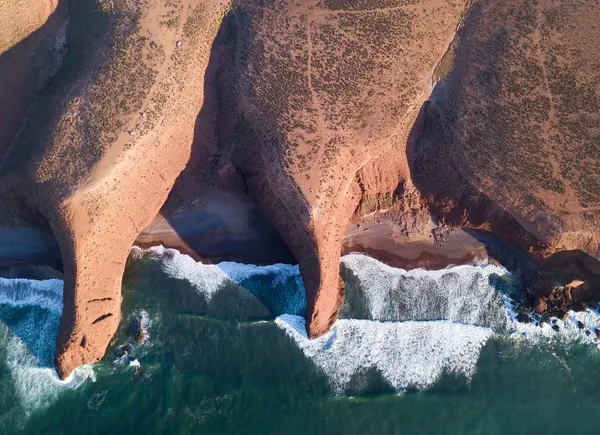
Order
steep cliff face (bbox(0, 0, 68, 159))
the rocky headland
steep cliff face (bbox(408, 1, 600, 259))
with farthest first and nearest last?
steep cliff face (bbox(0, 0, 68, 159)) → steep cliff face (bbox(408, 1, 600, 259)) → the rocky headland

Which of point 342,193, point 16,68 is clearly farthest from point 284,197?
point 16,68

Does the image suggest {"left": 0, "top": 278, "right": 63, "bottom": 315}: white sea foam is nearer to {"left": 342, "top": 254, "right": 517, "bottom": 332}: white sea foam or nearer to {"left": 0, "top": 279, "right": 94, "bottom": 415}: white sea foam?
{"left": 0, "top": 279, "right": 94, "bottom": 415}: white sea foam

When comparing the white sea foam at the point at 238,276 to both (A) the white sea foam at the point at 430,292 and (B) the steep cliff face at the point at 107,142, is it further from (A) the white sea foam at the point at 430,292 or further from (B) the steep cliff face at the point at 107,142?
(A) the white sea foam at the point at 430,292

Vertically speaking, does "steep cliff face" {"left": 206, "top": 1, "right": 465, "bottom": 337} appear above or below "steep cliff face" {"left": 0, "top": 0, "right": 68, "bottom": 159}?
below

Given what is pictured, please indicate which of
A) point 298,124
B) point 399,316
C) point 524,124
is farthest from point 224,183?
point 524,124

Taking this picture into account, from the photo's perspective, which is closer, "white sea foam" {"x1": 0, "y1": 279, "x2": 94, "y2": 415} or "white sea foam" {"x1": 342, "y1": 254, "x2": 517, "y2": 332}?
"white sea foam" {"x1": 0, "y1": 279, "x2": 94, "y2": 415}

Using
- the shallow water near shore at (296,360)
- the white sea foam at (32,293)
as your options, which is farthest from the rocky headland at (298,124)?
the white sea foam at (32,293)

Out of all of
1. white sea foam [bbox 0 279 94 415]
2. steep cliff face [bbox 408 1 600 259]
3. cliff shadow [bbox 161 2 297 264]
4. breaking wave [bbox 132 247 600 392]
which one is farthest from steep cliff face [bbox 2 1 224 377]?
steep cliff face [bbox 408 1 600 259]

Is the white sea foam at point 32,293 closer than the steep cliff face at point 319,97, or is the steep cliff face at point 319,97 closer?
the steep cliff face at point 319,97
